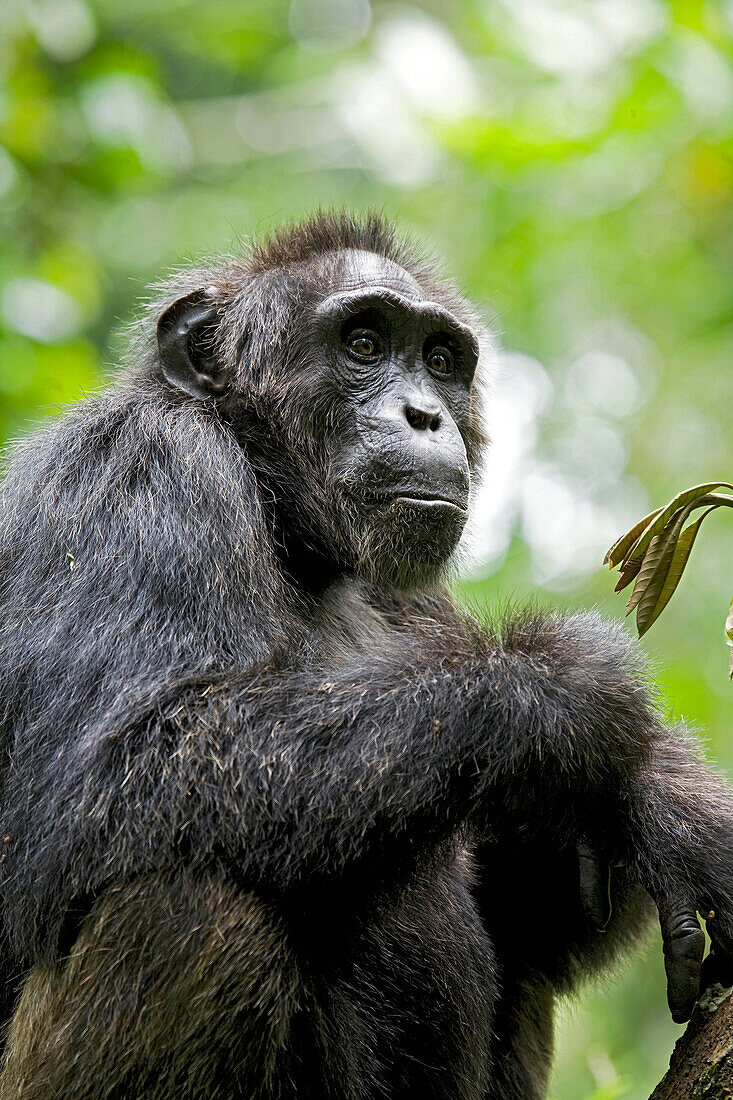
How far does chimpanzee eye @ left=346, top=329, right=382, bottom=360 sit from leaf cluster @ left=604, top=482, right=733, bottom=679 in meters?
1.90

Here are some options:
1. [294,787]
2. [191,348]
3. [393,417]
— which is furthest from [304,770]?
[191,348]

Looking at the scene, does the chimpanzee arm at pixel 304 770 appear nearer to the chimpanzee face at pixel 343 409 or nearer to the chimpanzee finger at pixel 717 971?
the chimpanzee finger at pixel 717 971

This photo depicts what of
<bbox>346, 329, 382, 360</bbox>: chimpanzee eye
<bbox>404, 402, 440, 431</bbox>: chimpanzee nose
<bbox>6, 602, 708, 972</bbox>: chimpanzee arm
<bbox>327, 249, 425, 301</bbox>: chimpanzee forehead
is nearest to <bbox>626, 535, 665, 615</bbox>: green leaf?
<bbox>6, 602, 708, 972</bbox>: chimpanzee arm

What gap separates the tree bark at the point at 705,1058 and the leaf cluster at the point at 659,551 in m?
1.22

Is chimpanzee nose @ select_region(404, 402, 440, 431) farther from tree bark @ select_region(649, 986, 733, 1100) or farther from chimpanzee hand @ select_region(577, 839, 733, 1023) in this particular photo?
tree bark @ select_region(649, 986, 733, 1100)

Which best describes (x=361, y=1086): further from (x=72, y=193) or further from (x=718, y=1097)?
(x=72, y=193)

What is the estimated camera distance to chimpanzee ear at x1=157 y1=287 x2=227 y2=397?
5441 millimetres

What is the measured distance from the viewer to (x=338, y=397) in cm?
547

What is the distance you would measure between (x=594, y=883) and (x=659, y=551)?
4.22 ft

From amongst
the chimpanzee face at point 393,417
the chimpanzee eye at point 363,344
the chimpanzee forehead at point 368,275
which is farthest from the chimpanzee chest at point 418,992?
the chimpanzee forehead at point 368,275

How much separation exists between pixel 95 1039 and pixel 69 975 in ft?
0.75

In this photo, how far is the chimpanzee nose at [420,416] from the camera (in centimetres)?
533

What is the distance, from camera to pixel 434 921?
4.70 metres

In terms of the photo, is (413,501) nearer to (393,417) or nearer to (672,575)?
(393,417)
